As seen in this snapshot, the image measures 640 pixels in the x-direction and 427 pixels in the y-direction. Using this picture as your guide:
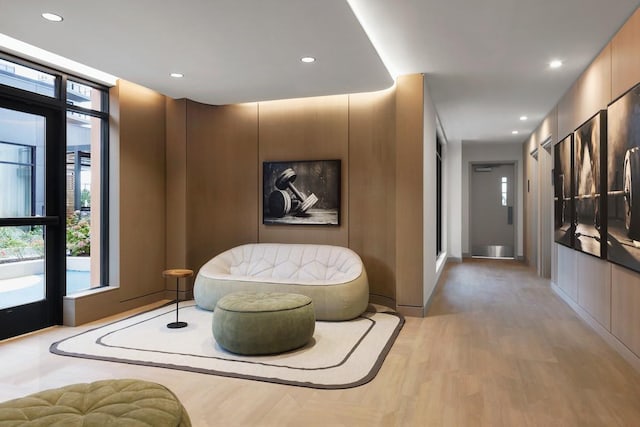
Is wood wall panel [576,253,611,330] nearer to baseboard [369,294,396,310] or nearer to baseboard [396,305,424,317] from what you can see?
baseboard [396,305,424,317]

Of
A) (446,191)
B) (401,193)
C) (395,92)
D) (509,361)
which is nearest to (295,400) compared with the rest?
(509,361)

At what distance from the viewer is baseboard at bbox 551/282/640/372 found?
3.52m

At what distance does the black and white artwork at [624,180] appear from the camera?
11.0ft

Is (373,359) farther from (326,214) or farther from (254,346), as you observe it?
(326,214)

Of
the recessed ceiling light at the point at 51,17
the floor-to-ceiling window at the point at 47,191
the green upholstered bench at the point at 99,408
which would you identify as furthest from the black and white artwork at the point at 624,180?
the floor-to-ceiling window at the point at 47,191

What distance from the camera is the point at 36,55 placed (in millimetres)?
4375

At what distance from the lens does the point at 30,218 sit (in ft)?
14.4

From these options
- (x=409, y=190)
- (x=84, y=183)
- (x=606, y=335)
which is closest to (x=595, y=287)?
(x=606, y=335)

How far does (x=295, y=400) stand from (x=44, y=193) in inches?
136

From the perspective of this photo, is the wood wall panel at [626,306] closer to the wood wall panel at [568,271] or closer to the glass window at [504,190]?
the wood wall panel at [568,271]

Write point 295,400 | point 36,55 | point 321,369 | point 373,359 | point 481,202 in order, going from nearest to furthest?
1. point 295,400
2. point 321,369
3. point 373,359
4. point 36,55
5. point 481,202

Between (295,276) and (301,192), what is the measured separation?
114 centimetres

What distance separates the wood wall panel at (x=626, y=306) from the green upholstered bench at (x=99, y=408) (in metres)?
3.39

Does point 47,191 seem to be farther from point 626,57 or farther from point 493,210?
point 493,210
